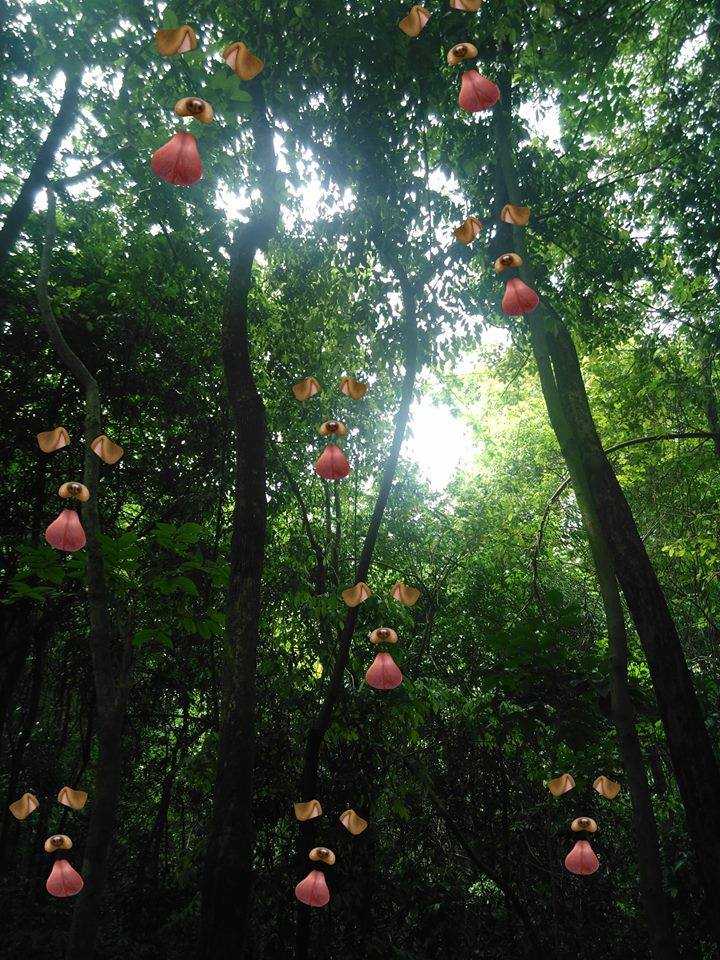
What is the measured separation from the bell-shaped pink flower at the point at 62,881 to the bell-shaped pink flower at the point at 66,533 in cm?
284

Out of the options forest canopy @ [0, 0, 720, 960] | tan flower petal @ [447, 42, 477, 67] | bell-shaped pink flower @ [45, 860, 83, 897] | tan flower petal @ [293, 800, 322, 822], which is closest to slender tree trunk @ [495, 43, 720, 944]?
forest canopy @ [0, 0, 720, 960]

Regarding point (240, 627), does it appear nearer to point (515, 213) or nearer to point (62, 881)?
point (62, 881)

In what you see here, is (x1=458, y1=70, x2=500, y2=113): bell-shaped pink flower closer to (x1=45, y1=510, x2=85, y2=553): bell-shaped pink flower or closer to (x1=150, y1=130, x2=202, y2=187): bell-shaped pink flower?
(x1=150, y1=130, x2=202, y2=187): bell-shaped pink flower

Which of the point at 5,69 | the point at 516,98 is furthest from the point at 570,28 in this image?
the point at 5,69

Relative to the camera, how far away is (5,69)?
4746mm

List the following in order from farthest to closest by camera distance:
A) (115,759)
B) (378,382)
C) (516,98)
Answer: (378,382), (516,98), (115,759)

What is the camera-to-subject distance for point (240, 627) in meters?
3.29

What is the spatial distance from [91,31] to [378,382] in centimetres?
397

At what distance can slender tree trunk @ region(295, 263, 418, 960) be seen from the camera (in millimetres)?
4129

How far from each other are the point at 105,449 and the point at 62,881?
11.2 feet

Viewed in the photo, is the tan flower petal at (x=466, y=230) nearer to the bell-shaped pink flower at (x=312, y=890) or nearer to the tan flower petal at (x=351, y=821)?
the tan flower petal at (x=351, y=821)

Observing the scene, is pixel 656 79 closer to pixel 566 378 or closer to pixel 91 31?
pixel 566 378

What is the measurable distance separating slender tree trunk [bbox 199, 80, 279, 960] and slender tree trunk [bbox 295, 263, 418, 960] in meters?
0.90

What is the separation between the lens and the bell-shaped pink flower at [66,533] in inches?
120
